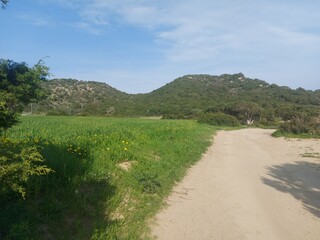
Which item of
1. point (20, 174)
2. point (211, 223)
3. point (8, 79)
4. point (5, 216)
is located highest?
point (8, 79)

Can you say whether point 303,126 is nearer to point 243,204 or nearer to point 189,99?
point 243,204

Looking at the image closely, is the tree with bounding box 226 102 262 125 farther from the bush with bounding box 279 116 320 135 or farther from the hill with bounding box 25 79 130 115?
the hill with bounding box 25 79 130 115

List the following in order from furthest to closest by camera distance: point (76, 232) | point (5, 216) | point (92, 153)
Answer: point (92, 153)
point (76, 232)
point (5, 216)

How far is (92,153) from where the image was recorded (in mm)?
8539

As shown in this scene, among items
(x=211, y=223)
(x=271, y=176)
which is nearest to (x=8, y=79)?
(x=211, y=223)

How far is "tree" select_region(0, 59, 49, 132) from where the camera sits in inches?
163

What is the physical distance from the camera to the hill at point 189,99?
199ft

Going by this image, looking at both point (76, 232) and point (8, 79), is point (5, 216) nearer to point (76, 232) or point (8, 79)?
point (76, 232)

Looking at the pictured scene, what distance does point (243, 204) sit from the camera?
7250 millimetres

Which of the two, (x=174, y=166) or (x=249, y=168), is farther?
(x=249, y=168)

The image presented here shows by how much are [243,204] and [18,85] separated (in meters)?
5.07

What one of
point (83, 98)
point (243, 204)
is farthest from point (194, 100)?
point (243, 204)

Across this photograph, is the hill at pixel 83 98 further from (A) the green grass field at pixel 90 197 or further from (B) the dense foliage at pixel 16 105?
(B) the dense foliage at pixel 16 105

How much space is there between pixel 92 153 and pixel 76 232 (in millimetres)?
3488
